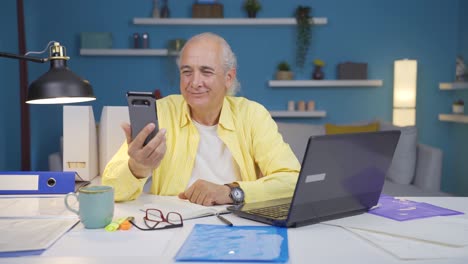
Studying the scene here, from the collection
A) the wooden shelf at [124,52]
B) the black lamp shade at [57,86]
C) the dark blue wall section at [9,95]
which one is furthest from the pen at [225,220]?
the wooden shelf at [124,52]

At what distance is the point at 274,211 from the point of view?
1250 millimetres

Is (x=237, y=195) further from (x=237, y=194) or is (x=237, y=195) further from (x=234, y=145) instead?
(x=234, y=145)

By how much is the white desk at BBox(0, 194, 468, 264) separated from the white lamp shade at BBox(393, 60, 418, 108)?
11.1 ft

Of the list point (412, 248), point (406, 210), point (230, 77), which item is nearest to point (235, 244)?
point (412, 248)

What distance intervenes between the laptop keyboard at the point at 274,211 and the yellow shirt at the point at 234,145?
1.05 feet

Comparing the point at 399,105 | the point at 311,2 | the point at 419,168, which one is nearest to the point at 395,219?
the point at 419,168

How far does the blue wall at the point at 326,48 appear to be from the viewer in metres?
4.46

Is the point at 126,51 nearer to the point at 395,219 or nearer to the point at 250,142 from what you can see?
the point at 250,142

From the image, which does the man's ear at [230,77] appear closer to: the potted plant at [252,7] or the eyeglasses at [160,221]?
the eyeglasses at [160,221]

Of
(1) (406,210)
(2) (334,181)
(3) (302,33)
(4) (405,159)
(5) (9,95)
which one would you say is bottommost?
(4) (405,159)

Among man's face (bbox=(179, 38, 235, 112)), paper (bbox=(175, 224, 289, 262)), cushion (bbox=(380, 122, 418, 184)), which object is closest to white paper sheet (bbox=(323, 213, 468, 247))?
paper (bbox=(175, 224, 289, 262))

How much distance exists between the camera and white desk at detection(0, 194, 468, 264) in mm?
923

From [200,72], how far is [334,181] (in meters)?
0.80

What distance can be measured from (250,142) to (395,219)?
0.73 m
